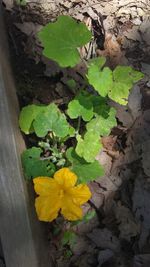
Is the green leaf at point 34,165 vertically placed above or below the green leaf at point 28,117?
below

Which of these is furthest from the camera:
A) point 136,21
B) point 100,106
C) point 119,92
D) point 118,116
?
point 136,21

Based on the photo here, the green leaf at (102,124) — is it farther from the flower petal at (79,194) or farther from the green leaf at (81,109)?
the flower petal at (79,194)

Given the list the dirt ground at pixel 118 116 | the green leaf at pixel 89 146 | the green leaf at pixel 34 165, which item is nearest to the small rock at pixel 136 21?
the dirt ground at pixel 118 116

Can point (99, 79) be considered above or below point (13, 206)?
above

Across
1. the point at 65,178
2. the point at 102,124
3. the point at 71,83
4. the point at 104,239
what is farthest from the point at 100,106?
the point at 104,239

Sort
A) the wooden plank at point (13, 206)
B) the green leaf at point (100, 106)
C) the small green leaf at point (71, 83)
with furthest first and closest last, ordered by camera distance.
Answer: the small green leaf at point (71, 83)
the green leaf at point (100, 106)
the wooden plank at point (13, 206)

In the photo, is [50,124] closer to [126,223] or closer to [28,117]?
[28,117]

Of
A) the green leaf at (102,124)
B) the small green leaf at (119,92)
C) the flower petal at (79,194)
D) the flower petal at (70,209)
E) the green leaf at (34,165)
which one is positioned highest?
the small green leaf at (119,92)
